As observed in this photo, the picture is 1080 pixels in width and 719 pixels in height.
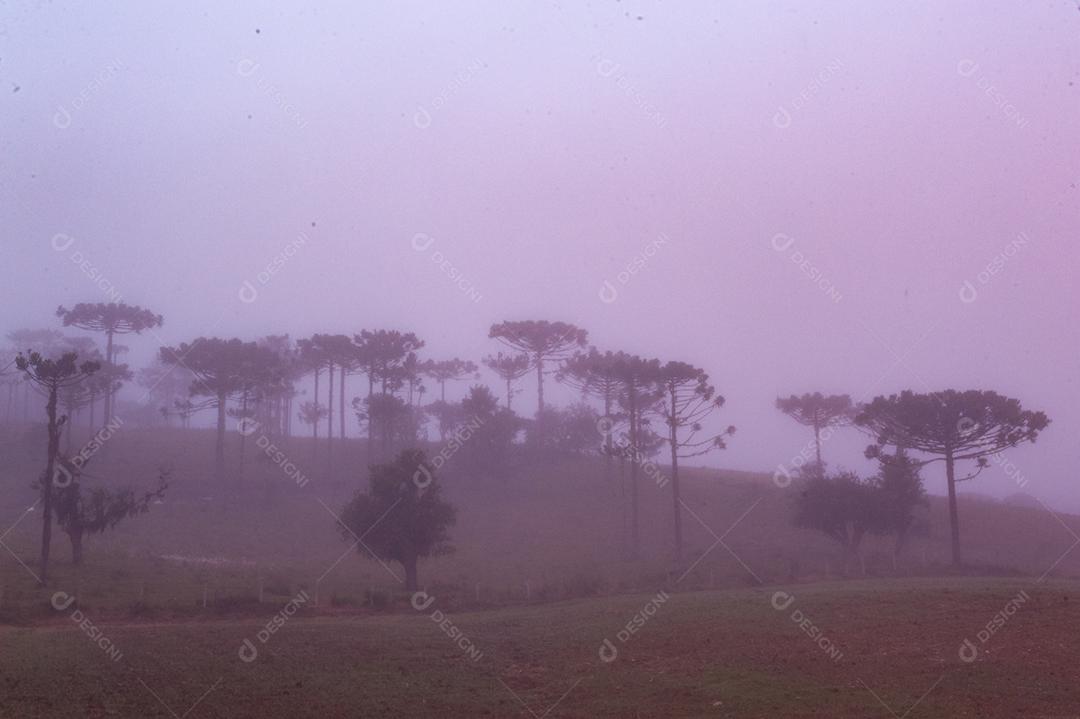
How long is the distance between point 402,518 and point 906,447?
2853 centimetres

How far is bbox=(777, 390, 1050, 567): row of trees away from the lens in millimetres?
46750

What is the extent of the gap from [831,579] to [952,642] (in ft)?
62.1

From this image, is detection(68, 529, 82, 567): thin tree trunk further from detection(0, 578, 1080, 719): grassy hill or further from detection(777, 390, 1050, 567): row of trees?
detection(777, 390, 1050, 567): row of trees

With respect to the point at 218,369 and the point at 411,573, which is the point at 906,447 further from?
the point at 218,369

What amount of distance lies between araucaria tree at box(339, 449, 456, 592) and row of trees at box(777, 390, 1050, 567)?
21602 mm

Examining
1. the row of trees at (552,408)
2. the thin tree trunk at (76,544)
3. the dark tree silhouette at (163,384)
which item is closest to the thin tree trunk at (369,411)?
the row of trees at (552,408)

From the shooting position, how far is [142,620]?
1096 inches

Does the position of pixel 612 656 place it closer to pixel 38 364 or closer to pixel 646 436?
pixel 38 364

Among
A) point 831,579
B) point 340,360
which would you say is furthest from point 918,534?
point 340,360

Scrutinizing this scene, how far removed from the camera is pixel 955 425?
156 feet

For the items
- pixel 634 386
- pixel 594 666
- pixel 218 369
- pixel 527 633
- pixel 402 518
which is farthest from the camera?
pixel 218 369

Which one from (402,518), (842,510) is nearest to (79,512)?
(402,518)

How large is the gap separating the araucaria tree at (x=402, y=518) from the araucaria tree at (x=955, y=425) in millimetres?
22437

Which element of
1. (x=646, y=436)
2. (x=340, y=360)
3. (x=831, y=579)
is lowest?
(x=831, y=579)
